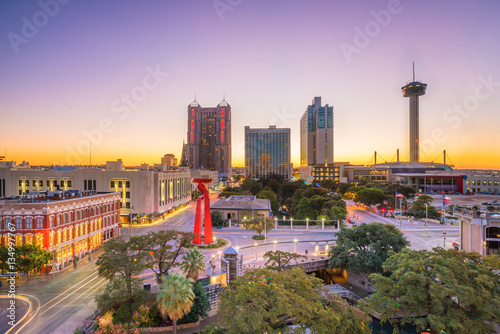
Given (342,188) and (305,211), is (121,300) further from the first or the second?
(342,188)

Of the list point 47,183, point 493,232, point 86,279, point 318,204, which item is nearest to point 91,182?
point 47,183

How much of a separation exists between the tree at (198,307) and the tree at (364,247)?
59.4ft

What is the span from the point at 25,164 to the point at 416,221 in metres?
127

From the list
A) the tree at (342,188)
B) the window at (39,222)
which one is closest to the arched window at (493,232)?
the window at (39,222)

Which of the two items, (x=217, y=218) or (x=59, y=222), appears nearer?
(x=59, y=222)

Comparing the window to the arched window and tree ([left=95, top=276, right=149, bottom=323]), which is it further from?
the arched window

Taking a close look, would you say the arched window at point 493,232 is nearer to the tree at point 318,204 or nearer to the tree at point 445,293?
the tree at point 445,293

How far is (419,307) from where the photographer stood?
19719 millimetres

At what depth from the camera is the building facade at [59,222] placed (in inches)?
1399

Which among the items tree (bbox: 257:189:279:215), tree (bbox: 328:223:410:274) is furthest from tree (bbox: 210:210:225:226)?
tree (bbox: 328:223:410:274)

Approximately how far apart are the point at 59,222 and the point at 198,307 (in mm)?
26252

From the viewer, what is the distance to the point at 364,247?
35.4 m

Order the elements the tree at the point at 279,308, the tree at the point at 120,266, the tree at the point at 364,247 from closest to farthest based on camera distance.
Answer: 1. the tree at the point at 279,308
2. the tree at the point at 120,266
3. the tree at the point at 364,247

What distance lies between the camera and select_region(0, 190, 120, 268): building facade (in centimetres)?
3553
